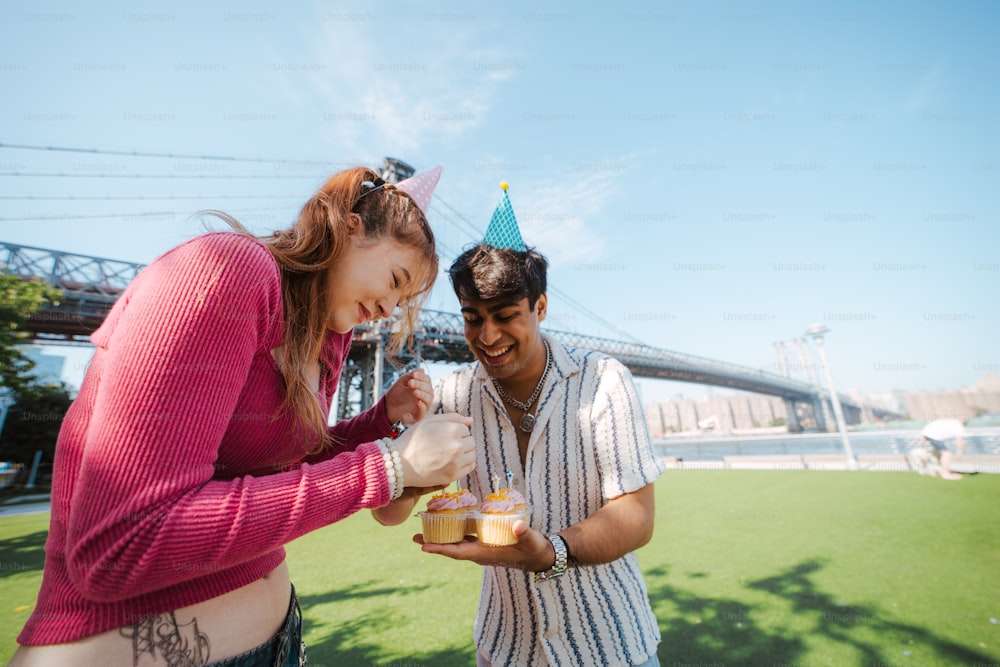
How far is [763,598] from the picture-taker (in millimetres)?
4648

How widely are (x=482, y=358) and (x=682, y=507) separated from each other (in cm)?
940

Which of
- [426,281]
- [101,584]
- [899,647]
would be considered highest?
[426,281]

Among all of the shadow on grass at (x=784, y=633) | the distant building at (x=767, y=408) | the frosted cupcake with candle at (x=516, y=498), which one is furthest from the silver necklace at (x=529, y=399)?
the distant building at (x=767, y=408)

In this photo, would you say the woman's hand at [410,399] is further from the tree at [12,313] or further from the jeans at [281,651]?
the tree at [12,313]

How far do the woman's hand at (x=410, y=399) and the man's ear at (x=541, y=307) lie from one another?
652mm

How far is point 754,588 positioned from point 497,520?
16.0 ft

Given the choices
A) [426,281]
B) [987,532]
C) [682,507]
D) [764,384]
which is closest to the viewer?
[426,281]

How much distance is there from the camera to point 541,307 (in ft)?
7.18

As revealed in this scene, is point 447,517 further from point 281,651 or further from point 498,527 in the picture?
point 281,651

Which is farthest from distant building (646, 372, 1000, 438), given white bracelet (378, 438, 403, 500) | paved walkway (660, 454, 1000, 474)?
white bracelet (378, 438, 403, 500)

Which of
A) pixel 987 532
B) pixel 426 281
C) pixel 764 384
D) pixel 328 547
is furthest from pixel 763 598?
pixel 764 384

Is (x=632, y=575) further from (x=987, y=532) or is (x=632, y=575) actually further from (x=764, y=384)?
(x=764, y=384)

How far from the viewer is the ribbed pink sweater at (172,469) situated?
73 centimetres

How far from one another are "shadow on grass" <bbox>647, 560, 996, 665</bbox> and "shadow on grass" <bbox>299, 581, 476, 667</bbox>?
5.94 feet
